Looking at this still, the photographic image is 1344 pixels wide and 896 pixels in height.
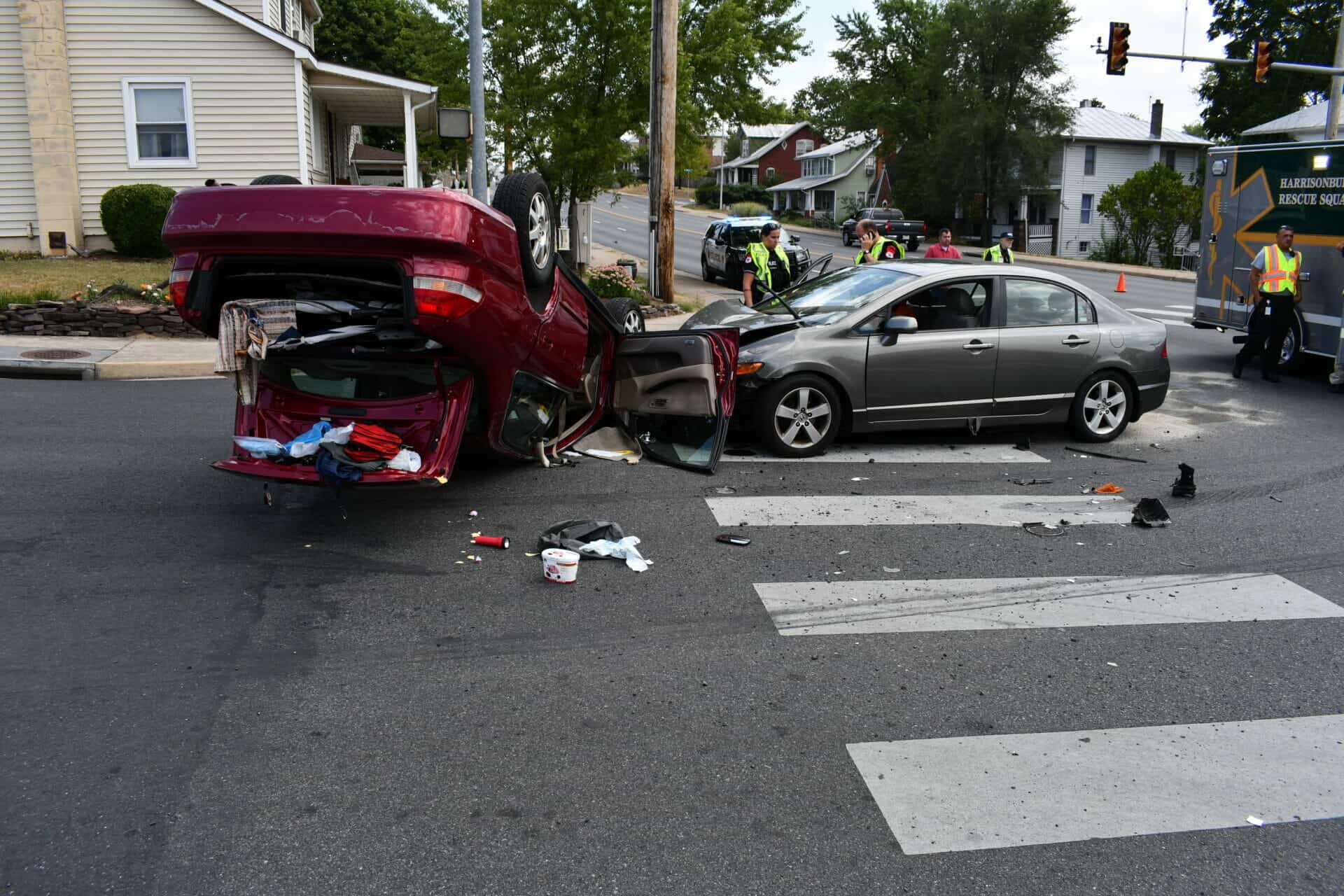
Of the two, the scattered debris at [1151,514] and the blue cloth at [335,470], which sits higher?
the blue cloth at [335,470]

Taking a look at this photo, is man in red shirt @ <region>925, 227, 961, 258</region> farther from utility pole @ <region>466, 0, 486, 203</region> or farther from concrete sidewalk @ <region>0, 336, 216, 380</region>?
concrete sidewalk @ <region>0, 336, 216, 380</region>

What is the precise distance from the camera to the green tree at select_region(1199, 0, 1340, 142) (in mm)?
61344

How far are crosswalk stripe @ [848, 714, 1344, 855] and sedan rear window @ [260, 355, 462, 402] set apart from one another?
135 inches

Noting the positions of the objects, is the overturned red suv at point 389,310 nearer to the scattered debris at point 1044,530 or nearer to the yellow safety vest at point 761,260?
the scattered debris at point 1044,530

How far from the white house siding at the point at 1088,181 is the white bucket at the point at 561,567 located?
189 ft

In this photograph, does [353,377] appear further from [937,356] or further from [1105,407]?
[1105,407]

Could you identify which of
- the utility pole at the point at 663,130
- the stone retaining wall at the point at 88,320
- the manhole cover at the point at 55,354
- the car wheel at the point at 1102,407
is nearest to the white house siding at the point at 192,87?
the stone retaining wall at the point at 88,320

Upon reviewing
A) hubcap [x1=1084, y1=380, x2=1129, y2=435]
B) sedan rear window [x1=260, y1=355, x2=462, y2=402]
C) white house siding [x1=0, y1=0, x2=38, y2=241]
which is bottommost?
hubcap [x1=1084, y1=380, x2=1129, y2=435]

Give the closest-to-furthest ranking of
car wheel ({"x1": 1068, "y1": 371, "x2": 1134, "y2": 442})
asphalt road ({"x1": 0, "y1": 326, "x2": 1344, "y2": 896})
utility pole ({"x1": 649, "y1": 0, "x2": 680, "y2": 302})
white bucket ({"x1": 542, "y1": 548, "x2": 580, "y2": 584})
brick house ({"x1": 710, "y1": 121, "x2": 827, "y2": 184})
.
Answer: asphalt road ({"x1": 0, "y1": 326, "x2": 1344, "y2": 896}), white bucket ({"x1": 542, "y1": 548, "x2": 580, "y2": 584}), car wheel ({"x1": 1068, "y1": 371, "x2": 1134, "y2": 442}), utility pole ({"x1": 649, "y1": 0, "x2": 680, "y2": 302}), brick house ({"x1": 710, "y1": 121, "x2": 827, "y2": 184})

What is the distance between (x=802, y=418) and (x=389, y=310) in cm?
365

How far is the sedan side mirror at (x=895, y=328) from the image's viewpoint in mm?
8586

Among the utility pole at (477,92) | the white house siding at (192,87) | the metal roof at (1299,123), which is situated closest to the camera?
the utility pole at (477,92)

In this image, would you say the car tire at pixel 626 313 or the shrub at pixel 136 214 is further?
the shrub at pixel 136 214

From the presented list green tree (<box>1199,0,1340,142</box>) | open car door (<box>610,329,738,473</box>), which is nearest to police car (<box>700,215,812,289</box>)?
open car door (<box>610,329,738,473</box>)
